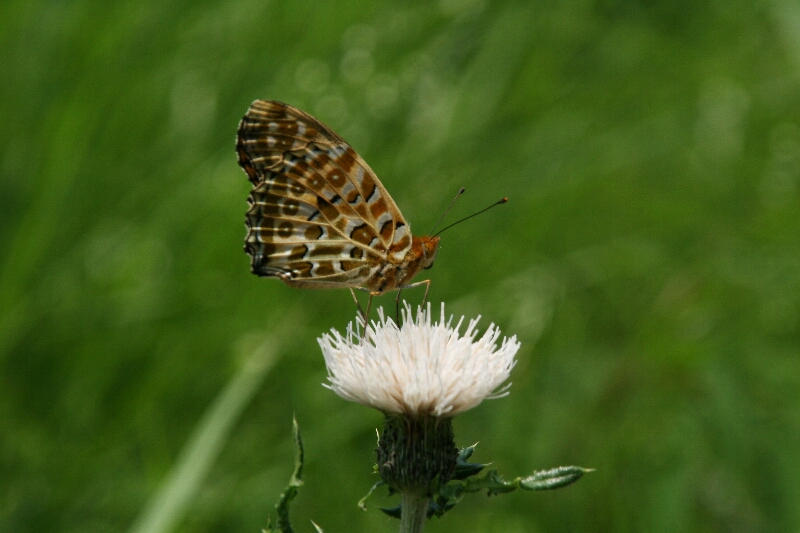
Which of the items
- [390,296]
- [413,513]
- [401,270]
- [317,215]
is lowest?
[390,296]

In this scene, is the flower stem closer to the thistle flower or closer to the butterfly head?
the thistle flower

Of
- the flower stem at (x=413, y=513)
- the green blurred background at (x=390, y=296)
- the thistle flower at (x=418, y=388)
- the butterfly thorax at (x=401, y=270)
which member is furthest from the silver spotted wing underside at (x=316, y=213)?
the green blurred background at (x=390, y=296)

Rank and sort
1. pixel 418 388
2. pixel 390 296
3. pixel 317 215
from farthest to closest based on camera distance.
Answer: pixel 390 296
pixel 317 215
pixel 418 388

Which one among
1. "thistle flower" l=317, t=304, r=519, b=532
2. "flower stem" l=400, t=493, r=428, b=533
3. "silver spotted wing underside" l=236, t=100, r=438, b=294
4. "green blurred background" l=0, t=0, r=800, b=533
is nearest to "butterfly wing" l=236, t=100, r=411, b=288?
"silver spotted wing underside" l=236, t=100, r=438, b=294

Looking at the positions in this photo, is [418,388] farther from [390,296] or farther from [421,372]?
[390,296]

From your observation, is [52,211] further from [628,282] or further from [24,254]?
[628,282]

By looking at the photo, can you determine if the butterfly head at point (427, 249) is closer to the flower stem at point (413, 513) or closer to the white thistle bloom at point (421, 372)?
the white thistle bloom at point (421, 372)

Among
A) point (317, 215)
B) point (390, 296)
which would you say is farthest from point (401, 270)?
point (390, 296)

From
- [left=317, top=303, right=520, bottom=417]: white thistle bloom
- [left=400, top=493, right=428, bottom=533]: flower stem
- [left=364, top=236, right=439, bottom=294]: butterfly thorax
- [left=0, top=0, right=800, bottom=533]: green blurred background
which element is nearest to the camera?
[left=400, top=493, right=428, bottom=533]: flower stem
